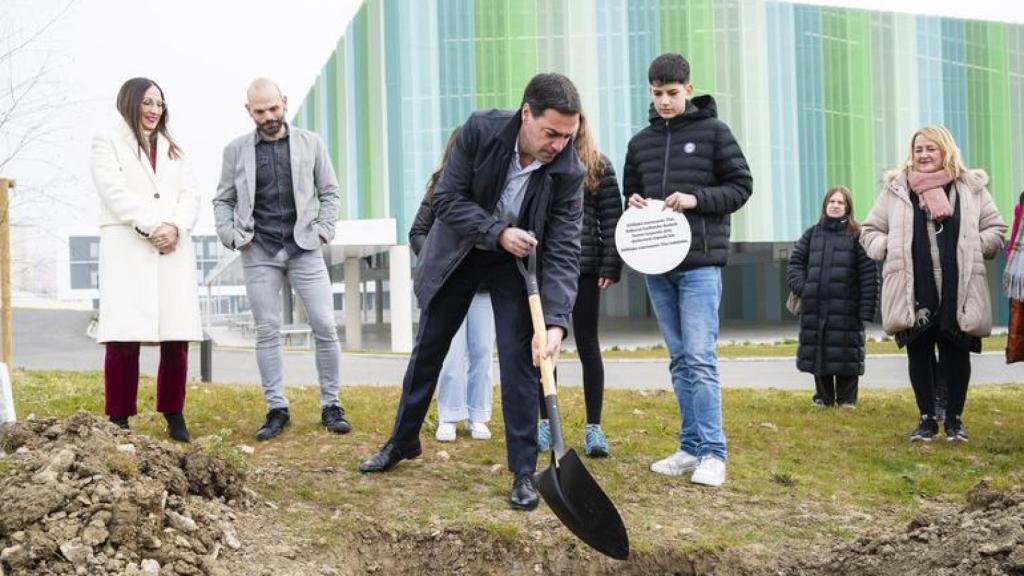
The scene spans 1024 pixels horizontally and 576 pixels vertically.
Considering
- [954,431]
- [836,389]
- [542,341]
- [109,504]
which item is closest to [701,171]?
[542,341]

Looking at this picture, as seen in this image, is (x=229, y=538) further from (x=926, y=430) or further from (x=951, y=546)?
(x=926, y=430)

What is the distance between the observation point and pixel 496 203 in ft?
12.6

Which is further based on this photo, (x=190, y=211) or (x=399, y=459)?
(x=190, y=211)

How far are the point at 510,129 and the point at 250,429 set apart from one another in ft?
9.06

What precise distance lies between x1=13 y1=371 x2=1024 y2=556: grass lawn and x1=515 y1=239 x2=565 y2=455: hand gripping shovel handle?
475 millimetres

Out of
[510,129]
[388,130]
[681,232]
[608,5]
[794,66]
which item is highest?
[608,5]

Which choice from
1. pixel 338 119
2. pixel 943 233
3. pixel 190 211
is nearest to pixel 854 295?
pixel 943 233

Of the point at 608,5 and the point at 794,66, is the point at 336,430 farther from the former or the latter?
the point at 794,66

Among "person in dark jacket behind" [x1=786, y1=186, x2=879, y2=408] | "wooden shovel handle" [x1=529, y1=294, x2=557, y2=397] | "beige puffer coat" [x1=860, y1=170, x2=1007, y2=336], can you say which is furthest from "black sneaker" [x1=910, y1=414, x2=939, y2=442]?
"wooden shovel handle" [x1=529, y1=294, x2=557, y2=397]

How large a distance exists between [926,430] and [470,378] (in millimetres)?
2845

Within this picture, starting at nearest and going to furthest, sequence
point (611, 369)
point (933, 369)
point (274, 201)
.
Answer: point (274, 201) → point (933, 369) → point (611, 369)

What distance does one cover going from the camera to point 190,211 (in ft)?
16.2

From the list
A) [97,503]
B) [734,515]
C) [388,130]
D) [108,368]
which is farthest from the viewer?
[388,130]

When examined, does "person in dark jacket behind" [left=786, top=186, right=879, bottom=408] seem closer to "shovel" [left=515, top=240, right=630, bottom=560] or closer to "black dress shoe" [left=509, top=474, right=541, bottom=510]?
"black dress shoe" [left=509, top=474, right=541, bottom=510]
